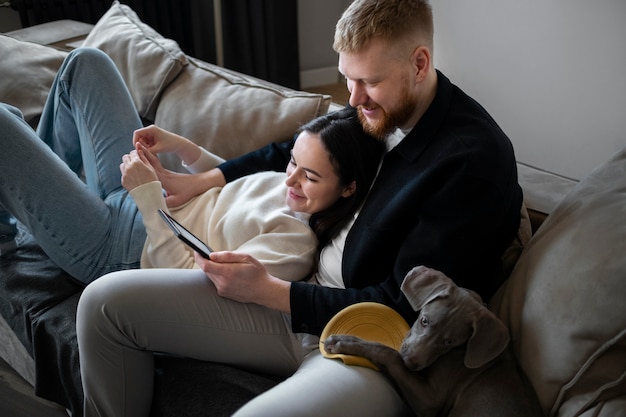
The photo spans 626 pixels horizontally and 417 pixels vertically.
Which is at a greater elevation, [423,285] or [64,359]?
[423,285]

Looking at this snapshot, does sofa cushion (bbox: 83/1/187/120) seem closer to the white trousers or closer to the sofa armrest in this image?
the white trousers

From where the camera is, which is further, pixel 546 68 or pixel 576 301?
pixel 546 68

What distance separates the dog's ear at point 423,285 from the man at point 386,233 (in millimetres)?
75

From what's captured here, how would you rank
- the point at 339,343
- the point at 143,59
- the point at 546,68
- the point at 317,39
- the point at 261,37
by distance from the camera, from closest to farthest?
the point at 339,343 → the point at 143,59 → the point at 546,68 → the point at 261,37 → the point at 317,39

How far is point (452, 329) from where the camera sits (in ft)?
3.48

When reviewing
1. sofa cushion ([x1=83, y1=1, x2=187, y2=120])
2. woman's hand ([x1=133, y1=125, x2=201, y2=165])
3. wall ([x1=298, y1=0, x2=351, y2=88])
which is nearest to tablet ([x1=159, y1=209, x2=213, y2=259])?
woman's hand ([x1=133, y1=125, x2=201, y2=165])

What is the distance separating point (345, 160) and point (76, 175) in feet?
2.35

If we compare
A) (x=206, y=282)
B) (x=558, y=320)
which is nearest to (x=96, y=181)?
(x=206, y=282)

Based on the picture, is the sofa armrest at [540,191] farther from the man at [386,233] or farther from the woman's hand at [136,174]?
the woman's hand at [136,174]

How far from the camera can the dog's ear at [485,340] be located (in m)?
1.05

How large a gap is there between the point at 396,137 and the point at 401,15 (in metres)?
0.27

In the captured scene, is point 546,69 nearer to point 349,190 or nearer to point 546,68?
point 546,68

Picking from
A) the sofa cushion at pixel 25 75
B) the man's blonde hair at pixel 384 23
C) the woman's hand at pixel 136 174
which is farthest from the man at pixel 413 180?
the sofa cushion at pixel 25 75

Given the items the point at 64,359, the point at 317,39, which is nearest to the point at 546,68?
the point at 317,39
